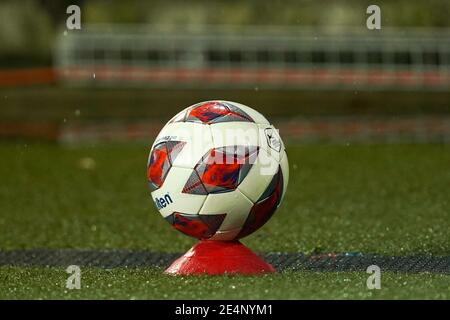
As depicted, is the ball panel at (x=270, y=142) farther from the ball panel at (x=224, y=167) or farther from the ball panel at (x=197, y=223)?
the ball panel at (x=197, y=223)

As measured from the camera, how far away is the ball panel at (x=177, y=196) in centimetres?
656

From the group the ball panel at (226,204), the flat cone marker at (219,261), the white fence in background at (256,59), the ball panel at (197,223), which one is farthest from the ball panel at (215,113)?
the white fence in background at (256,59)

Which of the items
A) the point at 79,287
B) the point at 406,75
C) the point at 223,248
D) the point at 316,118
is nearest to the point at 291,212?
the point at 223,248

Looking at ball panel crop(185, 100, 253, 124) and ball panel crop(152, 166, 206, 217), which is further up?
ball panel crop(185, 100, 253, 124)

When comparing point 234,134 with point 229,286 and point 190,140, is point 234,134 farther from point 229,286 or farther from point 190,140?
point 229,286

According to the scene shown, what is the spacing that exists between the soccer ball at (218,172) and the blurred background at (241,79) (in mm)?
10404

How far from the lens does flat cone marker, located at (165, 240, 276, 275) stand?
6574mm

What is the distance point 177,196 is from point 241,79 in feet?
44.1

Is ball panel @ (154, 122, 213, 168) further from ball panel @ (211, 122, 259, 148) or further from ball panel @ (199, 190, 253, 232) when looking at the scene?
ball panel @ (199, 190, 253, 232)

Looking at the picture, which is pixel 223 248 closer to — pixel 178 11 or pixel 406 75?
pixel 406 75

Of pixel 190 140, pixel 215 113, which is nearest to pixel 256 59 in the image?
pixel 215 113

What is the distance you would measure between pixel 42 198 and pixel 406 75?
9.73 metres

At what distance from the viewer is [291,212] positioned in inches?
393

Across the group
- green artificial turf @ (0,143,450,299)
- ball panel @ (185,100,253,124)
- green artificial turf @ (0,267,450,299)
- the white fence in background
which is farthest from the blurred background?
green artificial turf @ (0,267,450,299)
